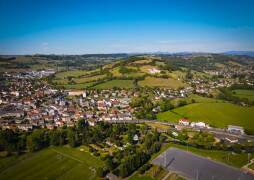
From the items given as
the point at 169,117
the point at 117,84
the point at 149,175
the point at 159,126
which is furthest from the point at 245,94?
the point at 149,175

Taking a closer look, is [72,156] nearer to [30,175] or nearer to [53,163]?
[53,163]

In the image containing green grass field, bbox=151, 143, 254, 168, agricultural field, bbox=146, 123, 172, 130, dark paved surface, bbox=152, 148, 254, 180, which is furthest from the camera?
agricultural field, bbox=146, 123, 172, 130

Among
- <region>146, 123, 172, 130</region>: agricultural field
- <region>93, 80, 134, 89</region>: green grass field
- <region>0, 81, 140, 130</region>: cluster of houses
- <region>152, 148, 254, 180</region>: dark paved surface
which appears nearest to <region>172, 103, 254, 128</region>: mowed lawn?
<region>146, 123, 172, 130</region>: agricultural field

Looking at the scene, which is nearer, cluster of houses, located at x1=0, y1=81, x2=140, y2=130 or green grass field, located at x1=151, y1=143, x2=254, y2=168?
green grass field, located at x1=151, y1=143, x2=254, y2=168

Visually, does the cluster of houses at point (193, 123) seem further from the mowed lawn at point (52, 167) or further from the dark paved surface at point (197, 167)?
the mowed lawn at point (52, 167)

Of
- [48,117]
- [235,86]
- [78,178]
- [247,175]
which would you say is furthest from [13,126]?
[235,86]

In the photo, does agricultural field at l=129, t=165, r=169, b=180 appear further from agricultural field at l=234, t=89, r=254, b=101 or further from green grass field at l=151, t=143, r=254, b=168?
agricultural field at l=234, t=89, r=254, b=101
